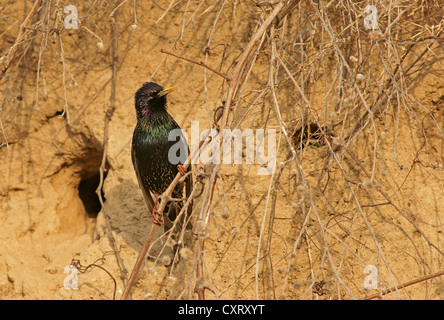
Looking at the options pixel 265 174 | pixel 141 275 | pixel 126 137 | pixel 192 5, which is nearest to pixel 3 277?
pixel 141 275

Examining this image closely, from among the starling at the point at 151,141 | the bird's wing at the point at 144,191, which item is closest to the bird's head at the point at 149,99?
the starling at the point at 151,141

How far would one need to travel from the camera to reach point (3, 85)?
→ 472cm

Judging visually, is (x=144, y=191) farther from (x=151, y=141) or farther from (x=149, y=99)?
(x=149, y=99)

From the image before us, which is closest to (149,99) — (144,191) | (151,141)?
(151,141)

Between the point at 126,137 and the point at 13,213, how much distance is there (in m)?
1.17

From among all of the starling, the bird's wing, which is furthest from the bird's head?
the bird's wing

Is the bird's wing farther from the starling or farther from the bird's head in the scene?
the bird's head

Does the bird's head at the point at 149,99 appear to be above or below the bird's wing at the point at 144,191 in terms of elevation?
above

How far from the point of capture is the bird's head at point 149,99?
4125 millimetres

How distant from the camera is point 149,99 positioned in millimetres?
4148

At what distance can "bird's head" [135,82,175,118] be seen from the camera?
412 centimetres

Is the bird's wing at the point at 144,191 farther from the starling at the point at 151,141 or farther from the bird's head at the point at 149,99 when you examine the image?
the bird's head at the point at 149,99

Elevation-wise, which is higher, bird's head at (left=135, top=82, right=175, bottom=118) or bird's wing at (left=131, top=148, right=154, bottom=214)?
bird's head at (left=135, top=82, right=175, bottom=118)

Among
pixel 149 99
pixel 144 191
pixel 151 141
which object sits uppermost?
pixel 149 99
